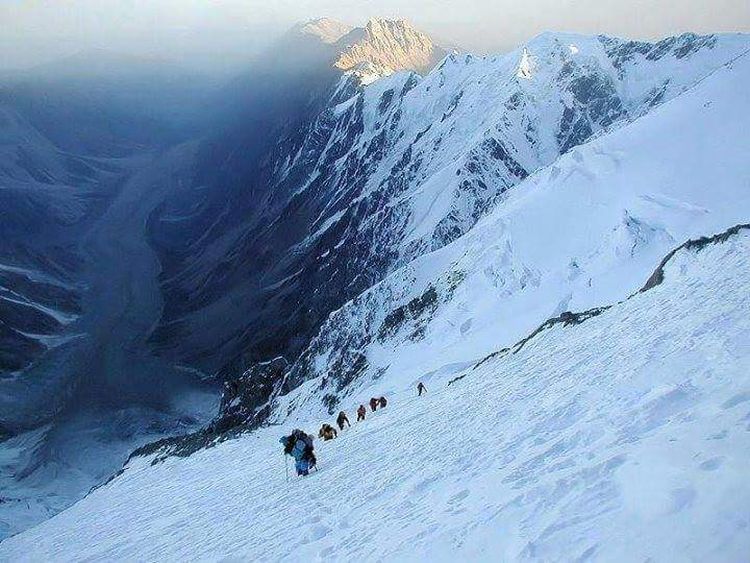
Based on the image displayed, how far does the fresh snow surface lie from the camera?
255 inches

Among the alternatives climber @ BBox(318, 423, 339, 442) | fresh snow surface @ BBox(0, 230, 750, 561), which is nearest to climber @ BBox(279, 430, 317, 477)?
fresh snow surface @ BBox(0, 230, 750, 561)

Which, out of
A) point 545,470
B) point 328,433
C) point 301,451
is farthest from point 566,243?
point 545,470

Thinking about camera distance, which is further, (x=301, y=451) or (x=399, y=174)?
(x=399, y=174)

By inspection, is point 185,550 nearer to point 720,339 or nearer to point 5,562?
point 720,339

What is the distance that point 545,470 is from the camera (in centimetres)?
901

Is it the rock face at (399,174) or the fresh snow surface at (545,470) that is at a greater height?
the rock face at (399,174)

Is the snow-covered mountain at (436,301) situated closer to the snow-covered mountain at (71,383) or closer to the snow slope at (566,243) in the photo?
the snow slope at (566,243)

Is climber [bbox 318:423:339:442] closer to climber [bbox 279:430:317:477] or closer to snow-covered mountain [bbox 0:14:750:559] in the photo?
snow-covered mountain [bbox 0:14:750:559]

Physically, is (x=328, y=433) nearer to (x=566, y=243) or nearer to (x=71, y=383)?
Result: (x=566, y=243)

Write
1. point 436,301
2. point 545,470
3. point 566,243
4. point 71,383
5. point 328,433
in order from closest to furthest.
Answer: point 545,470
point 328,433
point 566,243
point 436,301
point 71,383

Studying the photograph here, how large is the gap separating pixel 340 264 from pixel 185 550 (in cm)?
8350

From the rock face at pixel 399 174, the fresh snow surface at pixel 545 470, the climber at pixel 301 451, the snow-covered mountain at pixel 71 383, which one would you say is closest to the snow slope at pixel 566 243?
the fresh snow surface at pixel 545 470

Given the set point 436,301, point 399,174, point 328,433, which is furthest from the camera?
point 399,174

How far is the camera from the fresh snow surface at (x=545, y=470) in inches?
255
